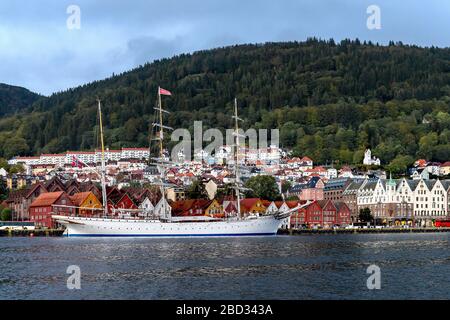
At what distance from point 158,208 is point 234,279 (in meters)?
67.4

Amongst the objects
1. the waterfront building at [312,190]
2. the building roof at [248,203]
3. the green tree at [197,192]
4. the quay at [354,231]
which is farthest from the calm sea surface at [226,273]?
the waterfront building at [312,190]

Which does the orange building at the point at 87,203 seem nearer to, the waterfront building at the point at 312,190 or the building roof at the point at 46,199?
the building roof at the point at 46,199

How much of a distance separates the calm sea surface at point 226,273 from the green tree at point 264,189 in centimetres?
6745

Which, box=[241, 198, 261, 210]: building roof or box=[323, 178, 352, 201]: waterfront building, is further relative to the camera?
box=[323, 178, 352, 201]: waterfront building

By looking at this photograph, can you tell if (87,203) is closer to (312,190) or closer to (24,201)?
(24,201)

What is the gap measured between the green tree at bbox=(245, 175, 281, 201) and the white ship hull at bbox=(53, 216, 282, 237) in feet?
122

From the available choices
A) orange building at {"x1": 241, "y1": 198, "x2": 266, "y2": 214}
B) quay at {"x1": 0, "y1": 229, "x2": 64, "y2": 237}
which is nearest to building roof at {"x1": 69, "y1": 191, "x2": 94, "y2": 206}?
quay at {"x1": 0, "y1": 229, "x2": 64, "y2": 237}

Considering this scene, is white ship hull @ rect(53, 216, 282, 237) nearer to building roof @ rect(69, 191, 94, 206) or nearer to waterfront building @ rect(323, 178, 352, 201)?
building roof @ rect(69, 191, 94, 206)

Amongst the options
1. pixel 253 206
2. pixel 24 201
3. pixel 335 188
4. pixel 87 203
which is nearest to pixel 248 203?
pixel 253 206

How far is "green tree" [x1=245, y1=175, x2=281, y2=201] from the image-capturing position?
130 m

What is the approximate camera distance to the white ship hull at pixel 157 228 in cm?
9131

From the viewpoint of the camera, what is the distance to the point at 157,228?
301 ft
